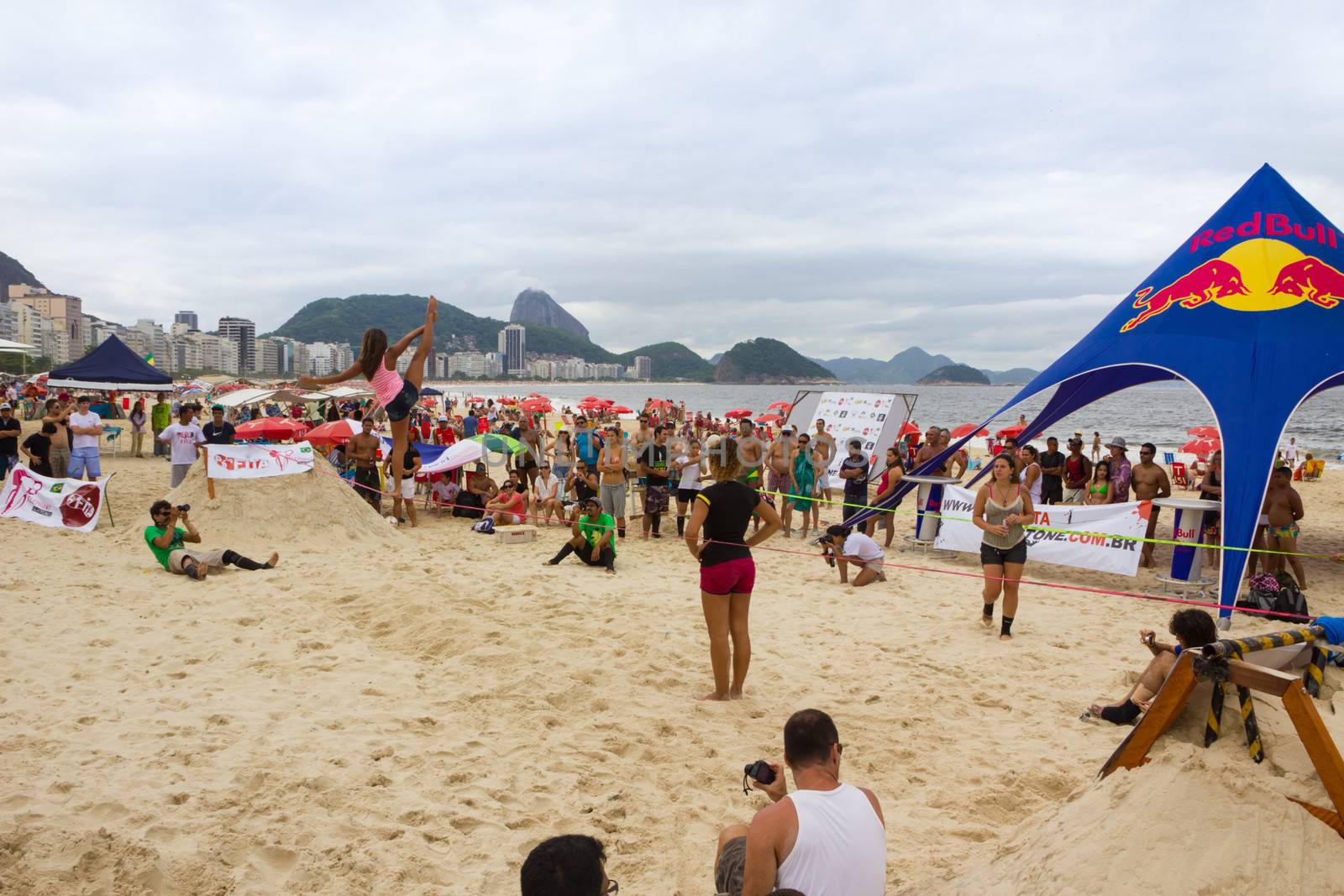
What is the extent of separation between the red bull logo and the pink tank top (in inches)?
308

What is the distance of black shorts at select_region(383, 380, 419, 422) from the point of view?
5.86 metres

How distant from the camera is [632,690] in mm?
5062

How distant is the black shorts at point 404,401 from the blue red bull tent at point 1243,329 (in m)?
6.88

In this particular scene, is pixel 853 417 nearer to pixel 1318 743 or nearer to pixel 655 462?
pixel 655 462

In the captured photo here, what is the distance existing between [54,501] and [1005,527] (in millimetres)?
10862

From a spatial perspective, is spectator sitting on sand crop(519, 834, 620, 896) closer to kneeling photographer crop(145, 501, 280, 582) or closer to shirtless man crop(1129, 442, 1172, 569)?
kneeling photographer crop(145, 501, 280, 582)

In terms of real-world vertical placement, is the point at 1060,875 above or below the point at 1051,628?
above

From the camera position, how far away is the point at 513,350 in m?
156

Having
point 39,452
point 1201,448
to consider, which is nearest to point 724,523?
point 39,452

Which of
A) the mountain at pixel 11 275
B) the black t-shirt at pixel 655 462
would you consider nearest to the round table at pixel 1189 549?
the black t-shirt at pixel 655 462

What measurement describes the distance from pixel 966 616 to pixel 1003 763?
10.2ft

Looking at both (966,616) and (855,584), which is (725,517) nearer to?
(966,616)

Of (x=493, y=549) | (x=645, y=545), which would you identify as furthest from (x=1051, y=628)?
(x=493, y=549)

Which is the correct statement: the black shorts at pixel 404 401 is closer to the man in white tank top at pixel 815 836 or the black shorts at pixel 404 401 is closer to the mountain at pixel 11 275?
the man in white tank top at pixel 815 836
